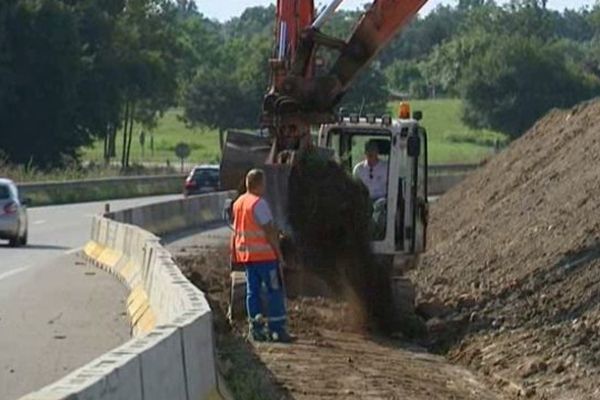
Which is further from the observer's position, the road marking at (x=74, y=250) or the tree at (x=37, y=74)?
the tree at (x=37, y=74)

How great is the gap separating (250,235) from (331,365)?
5.85 feet

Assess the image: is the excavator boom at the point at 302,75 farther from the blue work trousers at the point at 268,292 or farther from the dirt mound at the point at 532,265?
the blue work trousers at the point at 268,292

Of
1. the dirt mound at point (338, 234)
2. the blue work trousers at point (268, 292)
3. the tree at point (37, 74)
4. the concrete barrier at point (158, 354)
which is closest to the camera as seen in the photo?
the concrete barrier at point (158, 354)

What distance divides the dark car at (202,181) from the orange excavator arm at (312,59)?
3574cm

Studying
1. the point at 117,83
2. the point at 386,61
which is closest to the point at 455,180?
the point at 117,83

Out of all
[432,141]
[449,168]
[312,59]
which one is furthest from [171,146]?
[312,59]

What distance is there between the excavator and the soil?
39.7 inches

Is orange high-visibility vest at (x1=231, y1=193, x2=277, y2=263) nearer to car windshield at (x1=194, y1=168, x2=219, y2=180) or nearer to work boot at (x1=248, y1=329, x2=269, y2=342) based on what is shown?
work boot at (x1=248, y1=329, x2=269, y2=342)

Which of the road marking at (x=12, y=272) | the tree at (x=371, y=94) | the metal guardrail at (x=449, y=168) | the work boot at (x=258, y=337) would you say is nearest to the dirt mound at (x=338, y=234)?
the work boot at (x=258, y=337)

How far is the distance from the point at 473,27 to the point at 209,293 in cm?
11514

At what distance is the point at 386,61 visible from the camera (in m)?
162

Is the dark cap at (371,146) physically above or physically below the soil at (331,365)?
above

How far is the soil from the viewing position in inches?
600

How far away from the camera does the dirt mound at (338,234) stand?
816 inches
